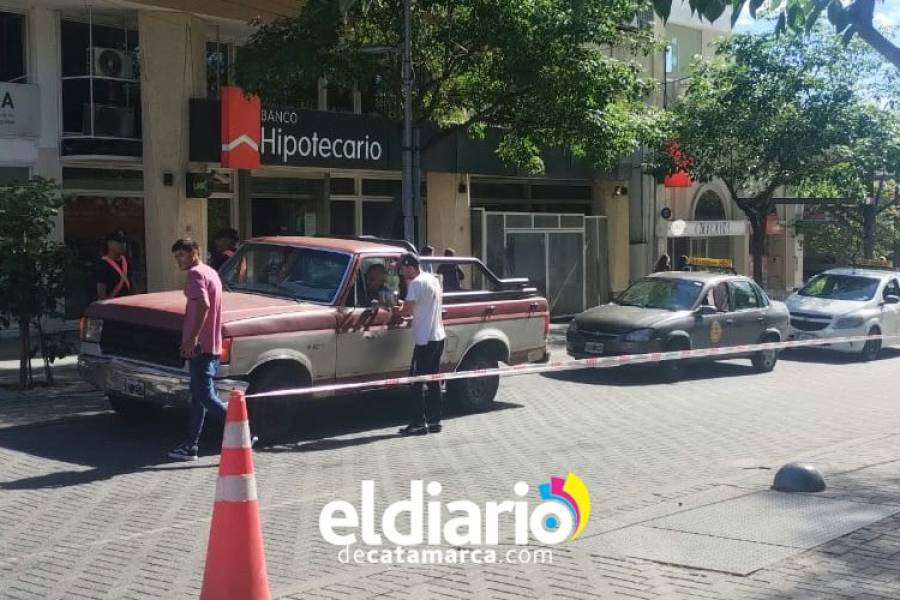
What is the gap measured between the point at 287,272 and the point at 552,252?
47.0ft

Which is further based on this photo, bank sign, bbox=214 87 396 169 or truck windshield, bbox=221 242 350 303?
bank sign, bbox=214 87 396 169

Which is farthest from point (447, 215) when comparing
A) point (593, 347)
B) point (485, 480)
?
point (485, 480)

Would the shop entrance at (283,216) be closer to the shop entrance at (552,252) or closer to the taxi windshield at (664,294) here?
the shop entrance at (552,252)

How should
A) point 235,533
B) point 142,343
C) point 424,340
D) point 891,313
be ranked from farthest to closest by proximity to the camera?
1. point 891,313
2. point 424,340
3. point 142,343
4. point 235,533

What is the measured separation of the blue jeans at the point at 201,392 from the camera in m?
9.40

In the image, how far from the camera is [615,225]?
2981cm

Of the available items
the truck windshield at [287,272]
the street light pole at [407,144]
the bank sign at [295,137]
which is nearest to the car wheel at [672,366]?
the street light pole at [407,144]

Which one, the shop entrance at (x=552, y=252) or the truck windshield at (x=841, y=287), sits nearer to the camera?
the truck windshield at (x=841, y=287)

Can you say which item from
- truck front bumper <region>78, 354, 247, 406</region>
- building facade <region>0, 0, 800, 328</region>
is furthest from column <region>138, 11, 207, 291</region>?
truck front bumper <region>78, 354, 247, 406</region>

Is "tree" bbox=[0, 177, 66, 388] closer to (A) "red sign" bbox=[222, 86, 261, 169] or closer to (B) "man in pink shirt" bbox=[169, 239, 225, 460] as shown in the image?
(B) "man in pink shirt" bbox=[169, 239, 225, 460]

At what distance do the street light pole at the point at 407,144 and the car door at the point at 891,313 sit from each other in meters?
9.06

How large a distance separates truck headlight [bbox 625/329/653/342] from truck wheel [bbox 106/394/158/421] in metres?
7.05

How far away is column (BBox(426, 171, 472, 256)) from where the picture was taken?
24.5 meters

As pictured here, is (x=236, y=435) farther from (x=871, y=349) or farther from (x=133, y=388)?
(x=871, y=349)
